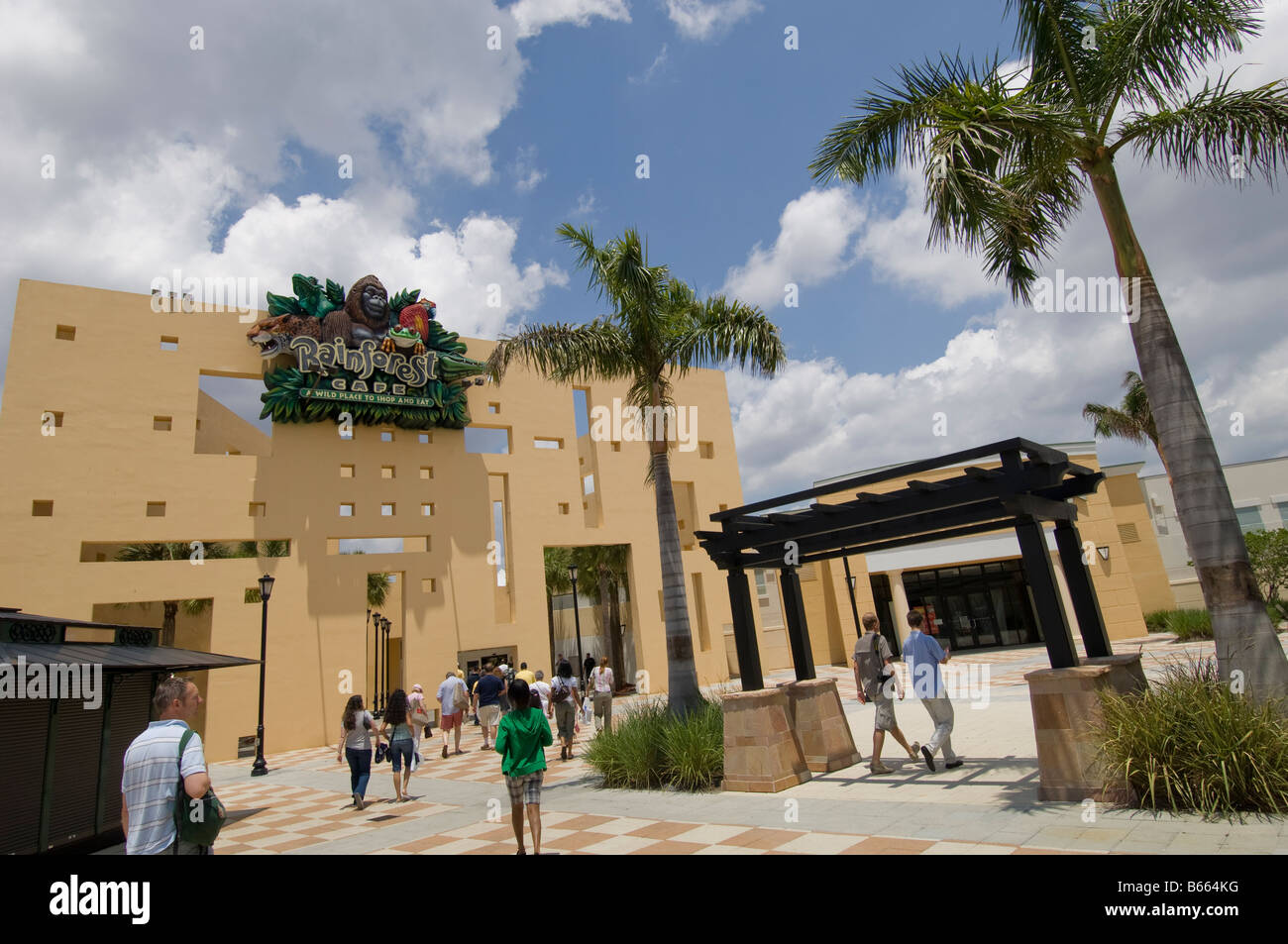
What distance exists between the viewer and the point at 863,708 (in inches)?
663

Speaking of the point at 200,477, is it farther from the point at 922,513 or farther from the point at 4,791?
the point at 922,513

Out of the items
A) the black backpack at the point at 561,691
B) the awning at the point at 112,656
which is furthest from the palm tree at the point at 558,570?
the awning at the point at 112,656

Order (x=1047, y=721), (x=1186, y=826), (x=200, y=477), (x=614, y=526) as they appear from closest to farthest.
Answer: (x=1186, y=826) → (x=1047, y=721) → (x=200, y=477) → (x=614, y=526)

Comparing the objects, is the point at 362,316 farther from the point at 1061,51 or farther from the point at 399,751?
the point at 1061,51

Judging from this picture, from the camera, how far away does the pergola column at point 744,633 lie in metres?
9.23

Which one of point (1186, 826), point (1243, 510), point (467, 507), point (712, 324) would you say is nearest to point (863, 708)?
point (712, 324)

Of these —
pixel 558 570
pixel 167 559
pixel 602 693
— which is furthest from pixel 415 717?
pixel 558 570

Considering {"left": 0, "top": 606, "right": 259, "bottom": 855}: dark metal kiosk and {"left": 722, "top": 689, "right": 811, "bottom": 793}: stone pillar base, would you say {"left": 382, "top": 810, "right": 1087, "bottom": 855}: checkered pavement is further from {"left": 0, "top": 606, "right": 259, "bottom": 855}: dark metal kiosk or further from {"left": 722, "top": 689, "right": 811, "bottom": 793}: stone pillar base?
{"left": 0, "top": 606, "right": 259, "bottom": 855}: dark metal kiosk

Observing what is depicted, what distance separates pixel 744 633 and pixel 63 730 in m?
9.09

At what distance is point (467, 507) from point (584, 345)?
14488 mm

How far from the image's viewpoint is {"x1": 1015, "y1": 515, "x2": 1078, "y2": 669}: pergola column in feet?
21.8

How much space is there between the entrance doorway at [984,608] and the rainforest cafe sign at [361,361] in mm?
21038

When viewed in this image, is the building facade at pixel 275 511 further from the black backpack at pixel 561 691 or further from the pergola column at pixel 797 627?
the pergola column at pixel 797 627
